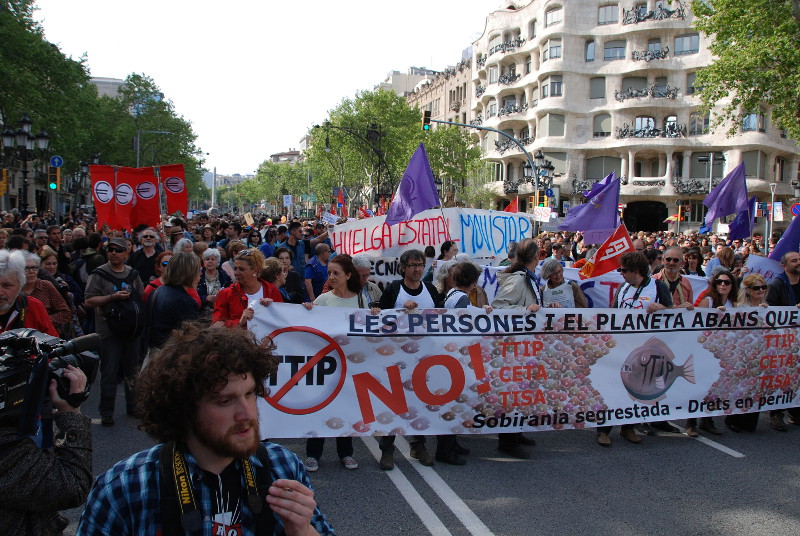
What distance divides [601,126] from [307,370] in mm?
53436

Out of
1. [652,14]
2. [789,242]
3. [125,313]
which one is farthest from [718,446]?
[652,14]

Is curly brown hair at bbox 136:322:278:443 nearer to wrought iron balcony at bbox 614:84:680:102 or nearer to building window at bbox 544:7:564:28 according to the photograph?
wrought iron balcony at bbox 614:84:680:102

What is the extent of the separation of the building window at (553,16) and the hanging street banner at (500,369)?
5332 cm

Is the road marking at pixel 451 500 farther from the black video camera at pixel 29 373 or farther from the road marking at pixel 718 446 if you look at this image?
the black video camera at pixel 29 373

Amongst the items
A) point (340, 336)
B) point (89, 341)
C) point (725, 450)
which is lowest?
point (725, 450)

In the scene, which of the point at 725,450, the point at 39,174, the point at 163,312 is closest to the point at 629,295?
the point at 725,450

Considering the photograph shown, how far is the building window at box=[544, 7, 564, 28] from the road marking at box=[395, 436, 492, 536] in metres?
55.0

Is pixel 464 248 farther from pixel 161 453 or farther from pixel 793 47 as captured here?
pixel 793 47

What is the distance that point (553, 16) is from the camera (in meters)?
55.6

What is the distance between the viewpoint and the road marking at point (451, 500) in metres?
4.32

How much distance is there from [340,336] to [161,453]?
3.74 metres

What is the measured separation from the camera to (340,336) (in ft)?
18.1

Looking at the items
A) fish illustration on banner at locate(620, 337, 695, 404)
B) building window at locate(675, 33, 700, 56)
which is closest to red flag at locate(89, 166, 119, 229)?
fish illustration on banner at locate(620, 337, 695, 404)

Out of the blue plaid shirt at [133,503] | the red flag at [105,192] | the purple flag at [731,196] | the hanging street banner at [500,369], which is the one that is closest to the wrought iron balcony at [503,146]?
the purple flag at [731,196]
